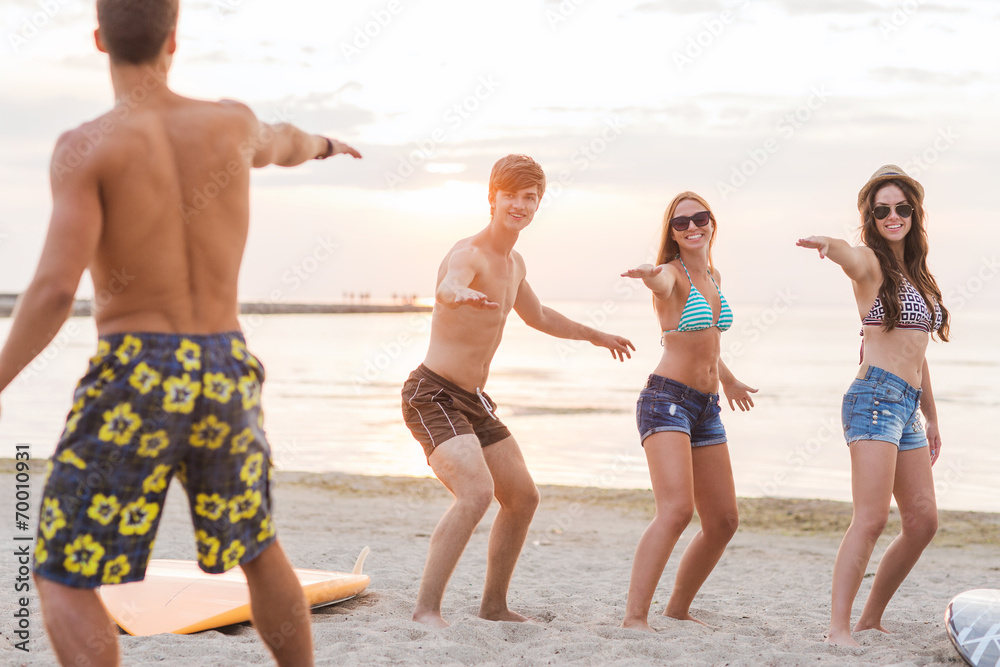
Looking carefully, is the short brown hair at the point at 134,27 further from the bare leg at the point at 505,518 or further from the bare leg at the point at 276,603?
the bare leg at the point at 505,518

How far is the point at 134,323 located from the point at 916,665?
12.0 ft

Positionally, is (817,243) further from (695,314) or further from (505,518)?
(505,518)

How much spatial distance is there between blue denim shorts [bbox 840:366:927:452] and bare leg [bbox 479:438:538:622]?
1.65m

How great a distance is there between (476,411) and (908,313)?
222 centimetres

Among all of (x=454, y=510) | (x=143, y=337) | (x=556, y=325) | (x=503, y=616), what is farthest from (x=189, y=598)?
(x=143, y=337)

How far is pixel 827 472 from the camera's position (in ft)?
43.7

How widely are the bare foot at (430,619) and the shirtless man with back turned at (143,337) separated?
218 cm

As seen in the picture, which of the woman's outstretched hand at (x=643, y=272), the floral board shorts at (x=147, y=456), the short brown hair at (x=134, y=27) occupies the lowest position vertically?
the floral board shorts at (x=147, y=456)

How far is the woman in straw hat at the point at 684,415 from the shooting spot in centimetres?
489

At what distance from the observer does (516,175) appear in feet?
16.3

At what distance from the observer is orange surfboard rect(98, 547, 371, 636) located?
15.8 feet

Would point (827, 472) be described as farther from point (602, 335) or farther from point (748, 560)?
point (602, 335)

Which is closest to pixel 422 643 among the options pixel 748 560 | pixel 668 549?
pixel 668 549

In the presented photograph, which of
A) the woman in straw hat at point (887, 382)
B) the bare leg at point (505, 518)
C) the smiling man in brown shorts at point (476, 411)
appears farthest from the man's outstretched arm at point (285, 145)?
the woman in straw hat at point (887, 382)
